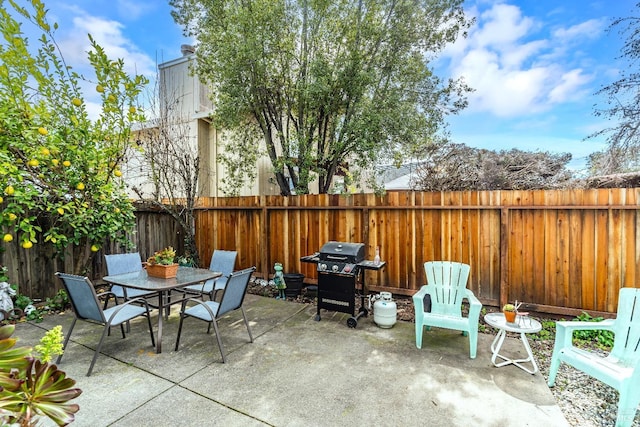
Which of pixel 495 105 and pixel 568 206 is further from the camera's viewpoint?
pixel 495 105

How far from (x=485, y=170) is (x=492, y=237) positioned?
1990mm

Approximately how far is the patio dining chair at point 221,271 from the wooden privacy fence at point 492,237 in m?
1.31

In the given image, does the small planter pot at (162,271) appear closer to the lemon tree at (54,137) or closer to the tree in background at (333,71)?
the lemon tree at (54,137)

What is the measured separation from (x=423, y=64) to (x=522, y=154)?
2.59 metres

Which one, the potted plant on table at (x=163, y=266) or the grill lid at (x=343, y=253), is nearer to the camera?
the potted plant on table at (x=163, y=266)

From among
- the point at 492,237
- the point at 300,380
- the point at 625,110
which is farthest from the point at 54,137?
the point at 625,110

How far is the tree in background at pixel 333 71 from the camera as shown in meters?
4.98

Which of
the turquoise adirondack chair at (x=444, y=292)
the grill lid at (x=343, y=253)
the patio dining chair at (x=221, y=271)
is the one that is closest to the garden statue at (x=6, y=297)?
the patio dining chair at (x=221, y=271)

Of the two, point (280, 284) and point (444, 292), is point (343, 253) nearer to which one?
point (444, 292)

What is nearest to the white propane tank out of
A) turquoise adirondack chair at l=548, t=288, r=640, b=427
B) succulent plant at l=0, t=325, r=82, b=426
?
turquoise adirondack chair at l=548, t=288, r=640, b=427

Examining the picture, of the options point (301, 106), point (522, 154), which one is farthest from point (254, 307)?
point (522, 154)

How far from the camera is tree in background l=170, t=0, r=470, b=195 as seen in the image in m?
4.98

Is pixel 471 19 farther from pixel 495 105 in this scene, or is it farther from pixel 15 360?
pixel 15 360

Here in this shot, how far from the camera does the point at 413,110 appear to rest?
5.29 metres
